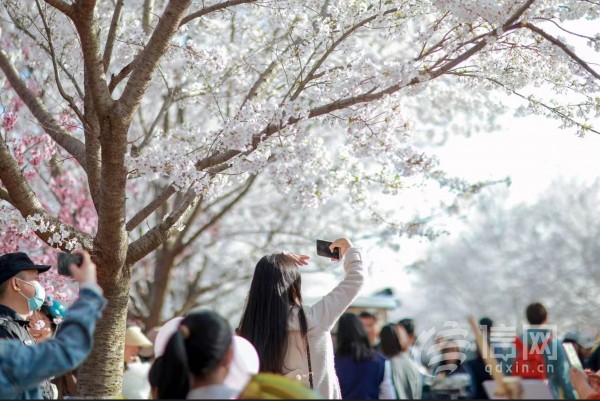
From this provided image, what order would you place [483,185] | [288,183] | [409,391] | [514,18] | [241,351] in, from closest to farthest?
[241,351]
[514,18]
[409,391]
[288,183]
[483,185]

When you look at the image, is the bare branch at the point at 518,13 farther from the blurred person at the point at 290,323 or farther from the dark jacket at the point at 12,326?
the dark jacket at the point at 12,326

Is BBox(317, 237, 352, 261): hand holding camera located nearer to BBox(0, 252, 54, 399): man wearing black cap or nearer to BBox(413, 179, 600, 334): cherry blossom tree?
BBox(0, 252, 54, 399): man wearing black cap

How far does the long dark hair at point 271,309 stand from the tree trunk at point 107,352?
160 cm

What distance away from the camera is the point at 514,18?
15.8 ft

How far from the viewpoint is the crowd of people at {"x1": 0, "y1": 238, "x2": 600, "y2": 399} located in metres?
2.88

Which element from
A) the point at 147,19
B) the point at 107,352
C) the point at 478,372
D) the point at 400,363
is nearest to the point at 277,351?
the point at 107,352

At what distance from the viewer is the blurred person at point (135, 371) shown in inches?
275

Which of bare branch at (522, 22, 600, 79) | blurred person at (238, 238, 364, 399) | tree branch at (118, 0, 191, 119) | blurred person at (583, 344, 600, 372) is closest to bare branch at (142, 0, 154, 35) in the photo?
tree branch at (118, 0, 191, 119)

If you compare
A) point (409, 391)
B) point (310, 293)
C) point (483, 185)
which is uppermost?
point (483, 185)

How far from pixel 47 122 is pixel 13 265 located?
A: 6.93ft

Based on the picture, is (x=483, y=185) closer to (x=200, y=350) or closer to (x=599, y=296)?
(x=200, y=350)

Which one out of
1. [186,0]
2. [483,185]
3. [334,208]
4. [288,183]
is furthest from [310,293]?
[186,0]

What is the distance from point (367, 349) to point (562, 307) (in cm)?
2404

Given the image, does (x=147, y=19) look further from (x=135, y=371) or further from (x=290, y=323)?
(x=290, y=323)
